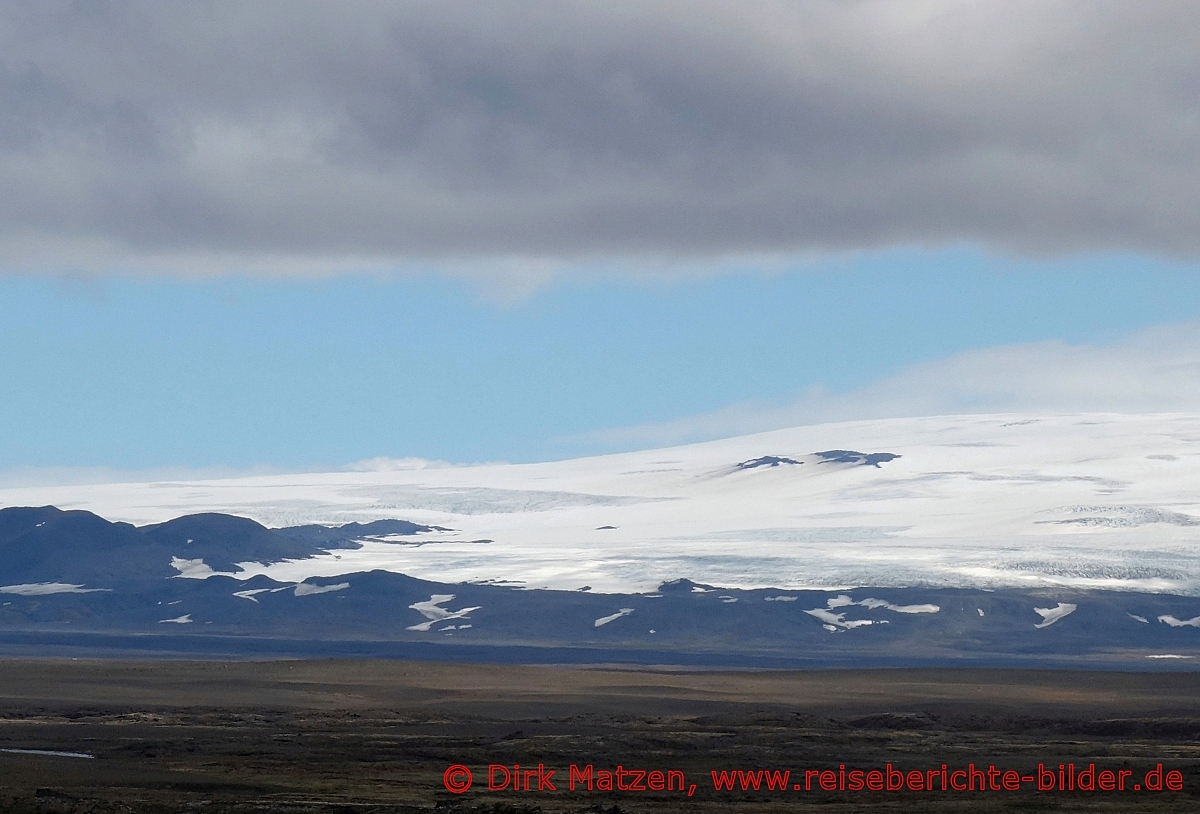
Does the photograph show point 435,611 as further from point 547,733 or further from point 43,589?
point 547,733

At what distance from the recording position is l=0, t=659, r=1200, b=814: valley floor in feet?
122

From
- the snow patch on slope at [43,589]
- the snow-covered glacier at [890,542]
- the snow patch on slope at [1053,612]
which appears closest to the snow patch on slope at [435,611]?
the snow-covered glacier at [890,542]

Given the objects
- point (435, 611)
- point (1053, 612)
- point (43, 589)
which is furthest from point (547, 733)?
point (43, 589)

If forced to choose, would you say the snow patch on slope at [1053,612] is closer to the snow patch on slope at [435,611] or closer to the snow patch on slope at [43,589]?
the snow patch on slope at [435,611]

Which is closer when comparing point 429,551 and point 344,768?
point 344,768

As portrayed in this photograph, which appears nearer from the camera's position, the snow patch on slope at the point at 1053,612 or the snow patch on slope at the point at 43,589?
the snow patch on slope at the point at 1053,612

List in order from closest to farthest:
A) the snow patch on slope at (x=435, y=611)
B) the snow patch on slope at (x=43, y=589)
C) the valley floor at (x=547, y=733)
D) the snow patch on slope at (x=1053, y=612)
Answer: the valley floor at (x=547, y=733), the snow patch on slope at (x=1053, y=612), the snow patch on slope at (x=435, y=611), the snow patch on slope at (x=43, y=589)

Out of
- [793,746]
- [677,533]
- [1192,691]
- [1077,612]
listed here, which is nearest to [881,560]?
[1077,612]

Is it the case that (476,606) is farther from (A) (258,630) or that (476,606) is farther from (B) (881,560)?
(B) (881,560)

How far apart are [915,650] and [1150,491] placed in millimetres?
51713

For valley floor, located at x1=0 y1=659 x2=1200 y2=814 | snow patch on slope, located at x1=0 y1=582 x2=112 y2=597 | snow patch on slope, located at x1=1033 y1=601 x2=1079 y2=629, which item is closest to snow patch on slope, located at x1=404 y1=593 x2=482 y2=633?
snow patch on slope, located at x1=0 y1=582 x2=112 y2=597

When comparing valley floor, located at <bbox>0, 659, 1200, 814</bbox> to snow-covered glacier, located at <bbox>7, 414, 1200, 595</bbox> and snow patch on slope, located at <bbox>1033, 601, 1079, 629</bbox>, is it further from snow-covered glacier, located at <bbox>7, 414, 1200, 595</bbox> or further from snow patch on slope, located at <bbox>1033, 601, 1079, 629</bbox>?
snow-covered glacier, located at <bbox>7, 414, 1200, 595</bbox>

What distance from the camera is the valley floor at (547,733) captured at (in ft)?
122

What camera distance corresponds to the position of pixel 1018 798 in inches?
1468
